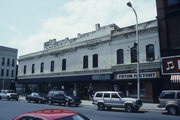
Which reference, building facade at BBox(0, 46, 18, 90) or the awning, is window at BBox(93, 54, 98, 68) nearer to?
the awning

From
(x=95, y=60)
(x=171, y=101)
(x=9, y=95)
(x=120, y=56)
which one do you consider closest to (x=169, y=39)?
(x=120, y=56)

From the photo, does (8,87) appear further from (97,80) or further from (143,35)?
(143,35)

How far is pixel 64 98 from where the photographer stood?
21.8 meters

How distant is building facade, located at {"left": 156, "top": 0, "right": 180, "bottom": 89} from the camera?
19.6 meters

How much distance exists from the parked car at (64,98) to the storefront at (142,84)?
618cm

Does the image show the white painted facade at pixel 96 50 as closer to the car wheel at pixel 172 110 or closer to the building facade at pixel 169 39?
the building facade at pixel 169 39

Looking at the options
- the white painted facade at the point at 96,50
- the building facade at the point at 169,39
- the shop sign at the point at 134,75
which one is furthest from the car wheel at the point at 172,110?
the white painted facade at the point at 96,50

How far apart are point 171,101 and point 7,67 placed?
52689 millimetres

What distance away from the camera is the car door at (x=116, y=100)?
16.5 meters

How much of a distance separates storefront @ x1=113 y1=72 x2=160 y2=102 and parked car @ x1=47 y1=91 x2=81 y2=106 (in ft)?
20.3

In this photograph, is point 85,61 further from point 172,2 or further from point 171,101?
point 171,101

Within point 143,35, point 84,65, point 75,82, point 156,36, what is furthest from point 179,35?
point 75,82

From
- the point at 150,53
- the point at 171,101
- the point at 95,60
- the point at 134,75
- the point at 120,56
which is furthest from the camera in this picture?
the point at 95,60

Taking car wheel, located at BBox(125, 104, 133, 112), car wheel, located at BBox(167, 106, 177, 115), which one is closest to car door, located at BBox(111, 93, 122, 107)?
car wheel, located at BBox(125, 104, 133, 112)
